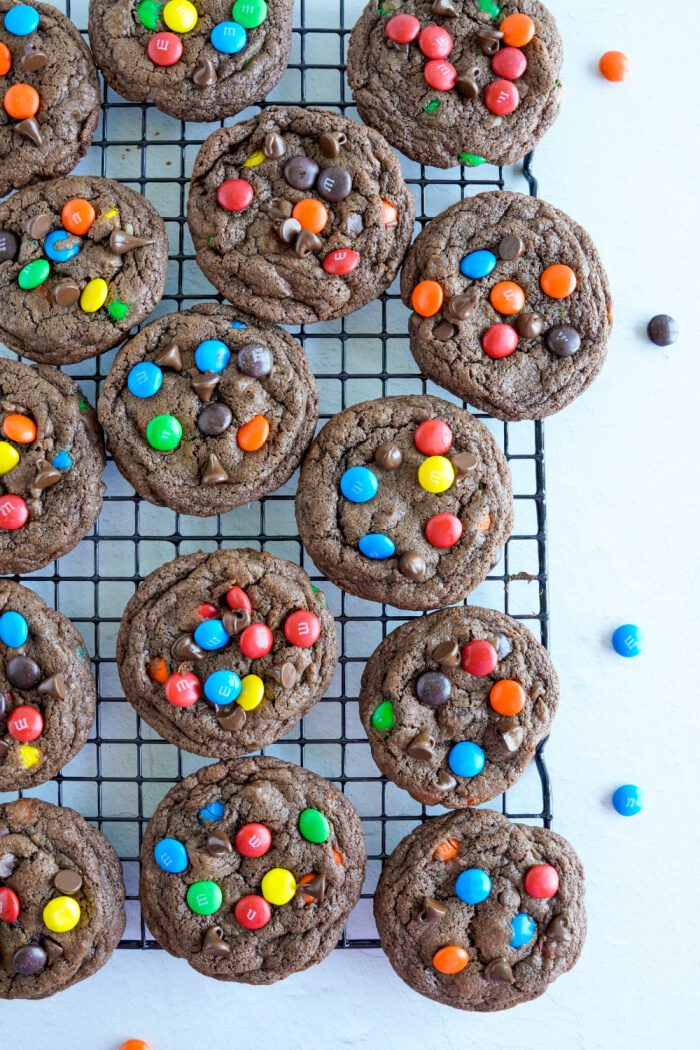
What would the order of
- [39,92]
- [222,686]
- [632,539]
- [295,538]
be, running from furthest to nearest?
[632,539], [295,538], [39,92], [222,686]

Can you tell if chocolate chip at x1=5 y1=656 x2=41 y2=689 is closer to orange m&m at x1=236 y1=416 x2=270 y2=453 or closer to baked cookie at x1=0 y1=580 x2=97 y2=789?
baked cookie at x1=0 y1=580 x2=97 y2=789

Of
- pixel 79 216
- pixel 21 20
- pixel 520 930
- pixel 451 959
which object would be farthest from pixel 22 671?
pixel 21 20

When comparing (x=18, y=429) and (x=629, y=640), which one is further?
(x=629, y=640)

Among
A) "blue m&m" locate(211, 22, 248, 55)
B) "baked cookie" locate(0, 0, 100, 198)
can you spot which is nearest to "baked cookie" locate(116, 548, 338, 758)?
"baked cookie" locate(0, 0, 100, 198)

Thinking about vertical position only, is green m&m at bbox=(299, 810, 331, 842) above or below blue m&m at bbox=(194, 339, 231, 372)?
below

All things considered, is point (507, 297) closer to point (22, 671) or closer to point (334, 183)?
point (334, 183)

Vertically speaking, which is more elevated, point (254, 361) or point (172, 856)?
point (254, 361)
